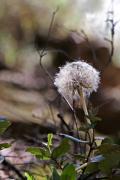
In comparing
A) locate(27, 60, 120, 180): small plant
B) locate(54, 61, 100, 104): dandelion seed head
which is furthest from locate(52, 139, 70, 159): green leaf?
locate(54, 61, 100, 104): dandelion seed head

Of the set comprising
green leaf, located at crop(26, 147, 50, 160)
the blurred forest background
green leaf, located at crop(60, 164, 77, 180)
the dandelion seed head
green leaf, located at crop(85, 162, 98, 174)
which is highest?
the blurred forest background

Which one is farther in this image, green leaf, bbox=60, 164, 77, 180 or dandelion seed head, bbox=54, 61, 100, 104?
dandelion seed head, bbox=54, 61, 100, 104

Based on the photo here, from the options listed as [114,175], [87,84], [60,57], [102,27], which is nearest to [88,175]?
[114,175]

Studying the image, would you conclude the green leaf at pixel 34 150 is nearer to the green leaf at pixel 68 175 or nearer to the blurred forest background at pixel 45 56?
the green leaf at pixel 68 175

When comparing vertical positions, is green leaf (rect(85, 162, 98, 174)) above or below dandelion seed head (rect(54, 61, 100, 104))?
below

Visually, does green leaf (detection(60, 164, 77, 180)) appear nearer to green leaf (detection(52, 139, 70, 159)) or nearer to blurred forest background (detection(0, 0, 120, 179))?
green leaf (detection(52, 139, 70, 159))

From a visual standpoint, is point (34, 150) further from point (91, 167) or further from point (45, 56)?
point (45, 56)
